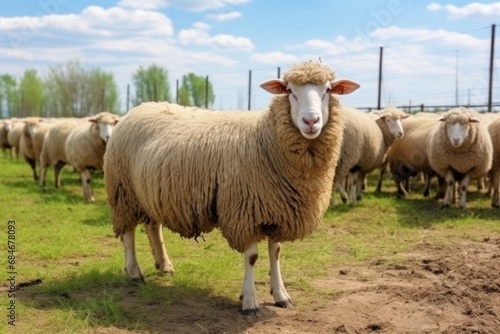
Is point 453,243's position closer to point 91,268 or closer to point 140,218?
point 140,218

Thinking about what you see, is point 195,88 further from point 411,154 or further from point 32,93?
point 411,154

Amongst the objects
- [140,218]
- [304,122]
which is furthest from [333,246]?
[304,122]

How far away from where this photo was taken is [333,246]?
6840 mm

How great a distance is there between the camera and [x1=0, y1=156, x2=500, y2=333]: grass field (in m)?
4.30

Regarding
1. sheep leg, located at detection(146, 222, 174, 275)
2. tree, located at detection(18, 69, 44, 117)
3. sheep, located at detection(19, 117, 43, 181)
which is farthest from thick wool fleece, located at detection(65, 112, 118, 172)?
tree, located at detection(18, 69, 44, 117)

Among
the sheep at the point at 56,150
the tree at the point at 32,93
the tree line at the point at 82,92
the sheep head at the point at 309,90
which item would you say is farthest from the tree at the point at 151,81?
the sheep head at the point at 309,90

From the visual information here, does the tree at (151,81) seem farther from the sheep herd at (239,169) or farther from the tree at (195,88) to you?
the sheep herd at (239,169)

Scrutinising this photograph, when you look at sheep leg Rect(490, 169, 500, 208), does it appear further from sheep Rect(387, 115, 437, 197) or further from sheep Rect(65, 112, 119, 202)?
sheep Rect(65, 112, 119, 202)

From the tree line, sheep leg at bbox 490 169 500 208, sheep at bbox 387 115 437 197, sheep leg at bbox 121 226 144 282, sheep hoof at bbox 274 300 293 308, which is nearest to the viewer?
sheep hoof at bbox 274 300 293 308

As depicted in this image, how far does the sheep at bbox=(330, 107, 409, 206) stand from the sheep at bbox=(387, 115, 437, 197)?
0.44 m

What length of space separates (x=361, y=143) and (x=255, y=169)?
238 inches

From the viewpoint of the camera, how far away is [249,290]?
4367 millimetres

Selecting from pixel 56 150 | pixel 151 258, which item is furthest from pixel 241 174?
pixel 56 150

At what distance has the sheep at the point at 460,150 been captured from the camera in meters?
9.00
